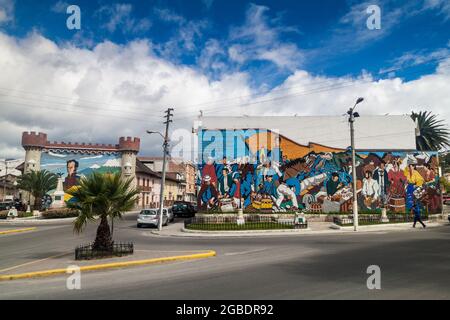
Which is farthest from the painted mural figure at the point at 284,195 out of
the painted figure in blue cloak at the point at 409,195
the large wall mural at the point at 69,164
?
the large wall mural at the point at 69,164

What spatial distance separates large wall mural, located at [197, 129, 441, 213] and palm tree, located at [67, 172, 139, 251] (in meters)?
19.9

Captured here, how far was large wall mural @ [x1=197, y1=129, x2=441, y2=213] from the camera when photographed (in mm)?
32062

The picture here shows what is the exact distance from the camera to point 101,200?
12.1 metres

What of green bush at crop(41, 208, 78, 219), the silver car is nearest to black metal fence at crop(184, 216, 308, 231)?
the silver car

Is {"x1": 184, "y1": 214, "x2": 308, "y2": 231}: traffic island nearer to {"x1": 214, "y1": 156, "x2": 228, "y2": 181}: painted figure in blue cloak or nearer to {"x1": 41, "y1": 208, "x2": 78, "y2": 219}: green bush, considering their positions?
{"x1": 214, "y1": 156, "x2": 228, "y2": 181}: painted figure in blue cloak

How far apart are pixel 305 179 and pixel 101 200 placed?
23649mm

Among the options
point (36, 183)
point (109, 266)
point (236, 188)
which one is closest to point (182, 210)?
point (236, 188)

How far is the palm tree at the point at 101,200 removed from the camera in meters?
11.9

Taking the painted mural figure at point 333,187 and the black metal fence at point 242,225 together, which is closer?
the black metal fence at point 242,225

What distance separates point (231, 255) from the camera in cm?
1251

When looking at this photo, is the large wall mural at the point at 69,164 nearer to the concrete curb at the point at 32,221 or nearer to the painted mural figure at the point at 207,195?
the concrete curb at the point at 32,221

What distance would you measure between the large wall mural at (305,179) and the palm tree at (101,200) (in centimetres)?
1989

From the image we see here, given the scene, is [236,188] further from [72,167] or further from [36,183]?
[72,167]
